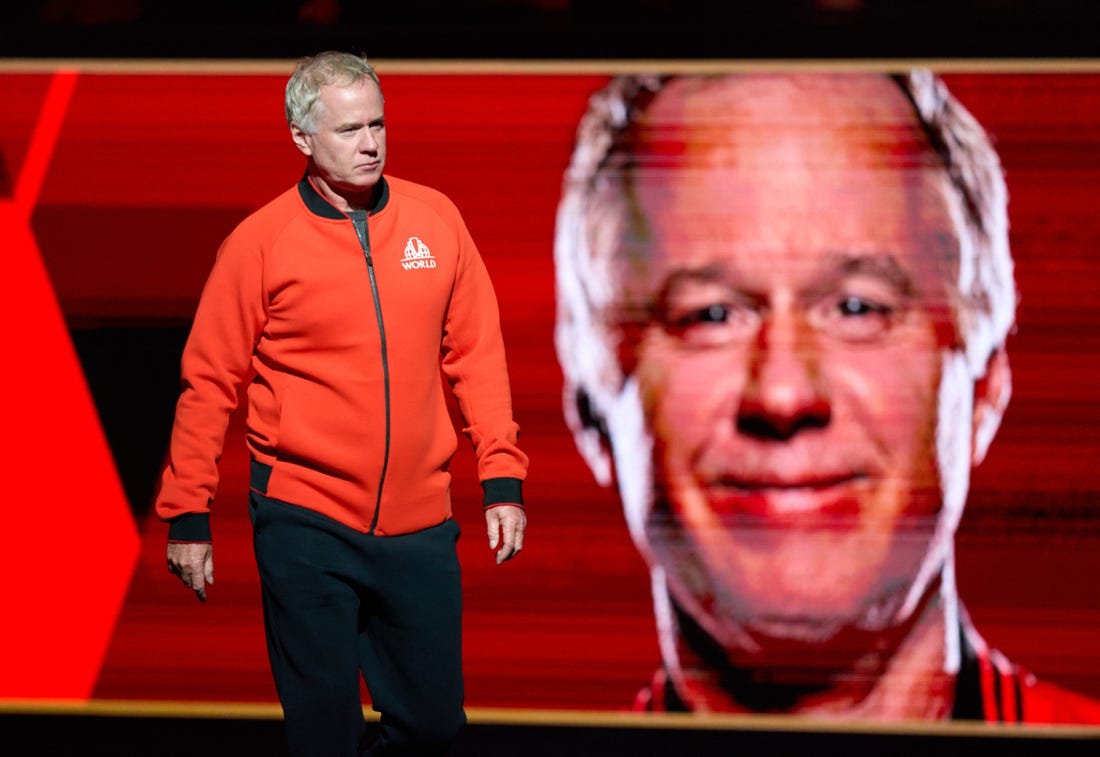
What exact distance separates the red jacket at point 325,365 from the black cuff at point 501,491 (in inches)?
4.8

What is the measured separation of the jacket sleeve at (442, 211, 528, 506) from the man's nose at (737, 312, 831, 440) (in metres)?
1.13

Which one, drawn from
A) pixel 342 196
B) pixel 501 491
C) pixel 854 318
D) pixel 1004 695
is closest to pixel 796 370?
pixel 854 318

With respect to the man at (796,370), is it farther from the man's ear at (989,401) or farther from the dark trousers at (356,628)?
the dark trousers at (356,628)

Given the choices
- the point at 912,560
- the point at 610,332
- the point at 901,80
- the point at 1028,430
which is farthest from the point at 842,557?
the point at 901,80

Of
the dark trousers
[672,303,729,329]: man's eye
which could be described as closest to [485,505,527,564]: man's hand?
the dark trousers

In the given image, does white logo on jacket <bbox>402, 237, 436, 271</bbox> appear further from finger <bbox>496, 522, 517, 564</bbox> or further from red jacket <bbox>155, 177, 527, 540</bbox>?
finger <bbox>496, 522, 517, 564</bbox>

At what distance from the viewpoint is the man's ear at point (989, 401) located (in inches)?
174

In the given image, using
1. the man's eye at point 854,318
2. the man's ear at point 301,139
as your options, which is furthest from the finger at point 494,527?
the man's eye at point 854,318

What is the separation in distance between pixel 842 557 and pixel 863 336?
669mm

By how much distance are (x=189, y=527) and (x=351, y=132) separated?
97 cm

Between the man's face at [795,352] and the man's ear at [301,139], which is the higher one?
the man's ear at [301,139]

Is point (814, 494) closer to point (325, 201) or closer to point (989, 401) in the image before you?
point (989, 401)
